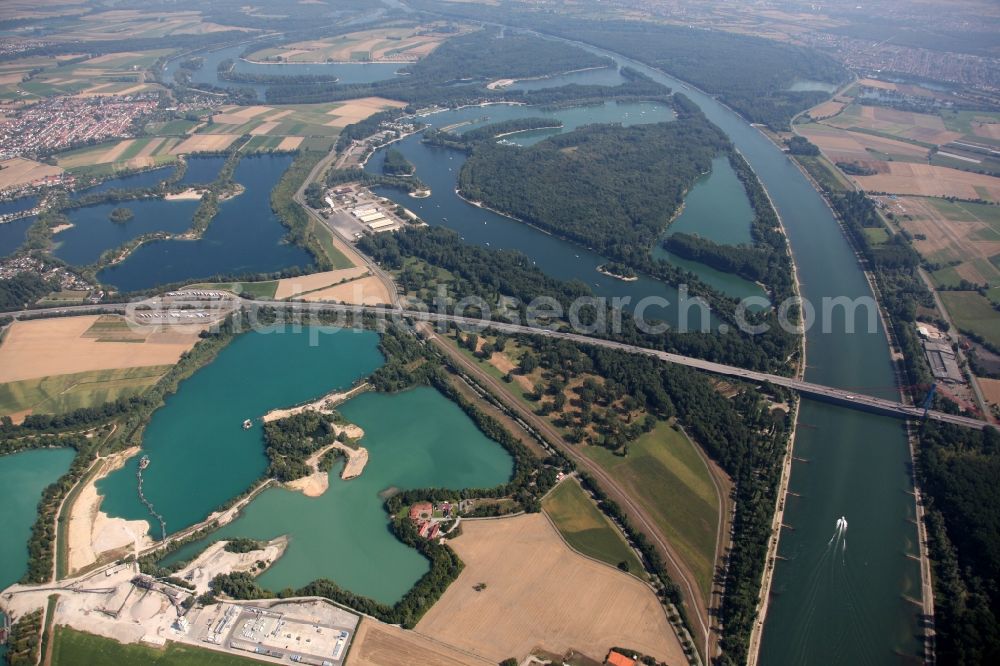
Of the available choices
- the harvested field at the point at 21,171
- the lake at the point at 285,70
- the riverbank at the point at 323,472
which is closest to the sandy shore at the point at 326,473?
the riverbank at the point at 323,472

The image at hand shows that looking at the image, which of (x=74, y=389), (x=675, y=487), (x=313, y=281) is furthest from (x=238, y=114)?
(x=675, y=487)

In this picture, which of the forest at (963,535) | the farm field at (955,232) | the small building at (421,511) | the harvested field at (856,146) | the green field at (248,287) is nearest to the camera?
the forest at (963,535)

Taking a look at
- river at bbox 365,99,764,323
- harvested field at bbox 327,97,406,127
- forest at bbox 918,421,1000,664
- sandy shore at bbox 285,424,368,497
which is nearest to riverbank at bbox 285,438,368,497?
sandy shore at bbox 285,424,368,497

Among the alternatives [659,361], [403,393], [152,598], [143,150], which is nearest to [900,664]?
[659,361]

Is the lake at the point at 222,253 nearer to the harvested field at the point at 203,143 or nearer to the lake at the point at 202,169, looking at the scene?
the lake at the point at 202,169

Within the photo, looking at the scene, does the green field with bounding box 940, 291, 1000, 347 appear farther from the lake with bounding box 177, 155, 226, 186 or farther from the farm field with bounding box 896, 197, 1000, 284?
the lake with bounding box 177, 155, 226, 186

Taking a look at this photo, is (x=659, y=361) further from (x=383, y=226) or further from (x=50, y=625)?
(x=50, y=625)
